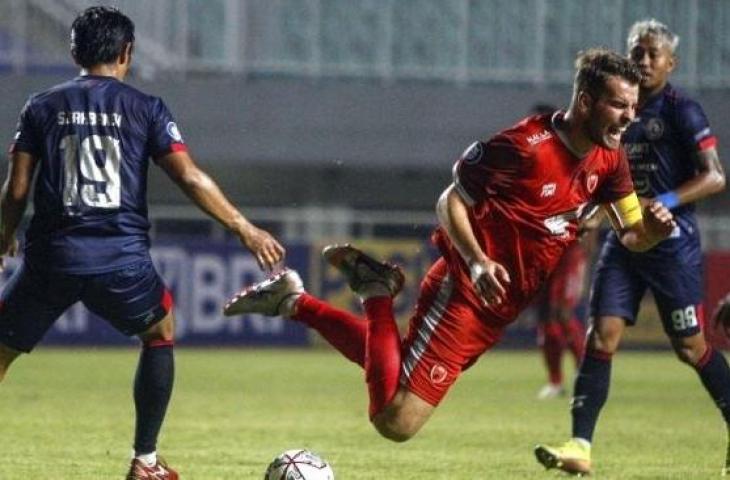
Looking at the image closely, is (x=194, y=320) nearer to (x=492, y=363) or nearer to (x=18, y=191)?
(x=492, y=363)

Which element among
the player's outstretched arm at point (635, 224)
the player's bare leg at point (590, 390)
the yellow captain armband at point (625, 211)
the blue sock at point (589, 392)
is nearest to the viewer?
the player's outstretched arm at point (635, 224)

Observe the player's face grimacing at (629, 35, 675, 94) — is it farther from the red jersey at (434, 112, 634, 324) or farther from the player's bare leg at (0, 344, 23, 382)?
the player's bare leg at (0, 344, 23, 382)

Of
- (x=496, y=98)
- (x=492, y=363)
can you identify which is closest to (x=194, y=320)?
(x=492, y=363)

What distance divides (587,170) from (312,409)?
574 cm

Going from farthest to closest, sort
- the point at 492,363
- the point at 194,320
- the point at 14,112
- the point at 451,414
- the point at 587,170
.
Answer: the point at 14,112, the point at 194,320, the point at 492,363, the point at 451,414, the point at 587,170

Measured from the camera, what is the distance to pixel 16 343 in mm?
7230

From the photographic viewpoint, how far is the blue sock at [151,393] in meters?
7.30

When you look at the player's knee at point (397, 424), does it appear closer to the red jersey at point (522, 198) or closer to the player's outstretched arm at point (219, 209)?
the red jersey at point (522, 198)

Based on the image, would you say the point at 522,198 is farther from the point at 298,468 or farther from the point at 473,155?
the point at 298,468

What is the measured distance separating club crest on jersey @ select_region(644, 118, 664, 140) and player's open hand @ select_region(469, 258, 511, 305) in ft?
7.45

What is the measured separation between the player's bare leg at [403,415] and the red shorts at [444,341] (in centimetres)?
3

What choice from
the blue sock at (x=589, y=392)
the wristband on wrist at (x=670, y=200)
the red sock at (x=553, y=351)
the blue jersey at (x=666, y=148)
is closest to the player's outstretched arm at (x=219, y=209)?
the blue sock at (x=589, y=392)

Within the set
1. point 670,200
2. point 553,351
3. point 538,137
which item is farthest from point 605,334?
point 553,351

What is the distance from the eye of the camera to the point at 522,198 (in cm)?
743
